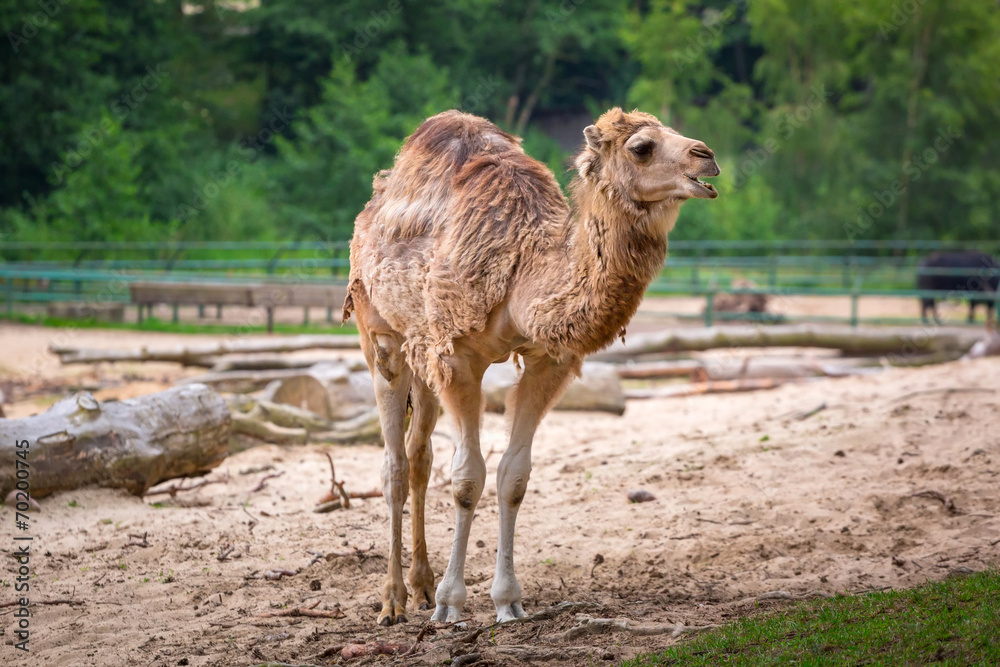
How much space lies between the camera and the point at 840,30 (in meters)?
31.0

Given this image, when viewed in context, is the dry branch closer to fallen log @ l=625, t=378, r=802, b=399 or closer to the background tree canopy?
fallen log @ l=625, t=378, r=802, b=399

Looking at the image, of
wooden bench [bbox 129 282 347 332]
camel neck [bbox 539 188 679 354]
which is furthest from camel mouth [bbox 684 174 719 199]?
wooden bench [bbox 129 282 347 332]

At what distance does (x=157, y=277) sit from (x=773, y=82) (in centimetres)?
2346

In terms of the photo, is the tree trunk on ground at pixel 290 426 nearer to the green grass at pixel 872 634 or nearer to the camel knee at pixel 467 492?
the camel knee at pixel 467 492

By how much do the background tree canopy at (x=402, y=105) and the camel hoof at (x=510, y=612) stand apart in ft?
68.0

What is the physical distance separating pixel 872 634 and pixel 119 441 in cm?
492

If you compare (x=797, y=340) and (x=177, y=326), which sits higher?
(x=797, y=340)

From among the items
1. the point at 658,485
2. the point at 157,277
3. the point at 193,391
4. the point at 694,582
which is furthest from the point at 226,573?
the point at 157,277

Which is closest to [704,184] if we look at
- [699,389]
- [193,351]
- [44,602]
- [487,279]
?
[487,279]

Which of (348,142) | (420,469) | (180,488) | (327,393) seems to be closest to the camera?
(420,469)

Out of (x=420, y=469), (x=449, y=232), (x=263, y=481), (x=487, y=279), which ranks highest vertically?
(x=449, y=232)

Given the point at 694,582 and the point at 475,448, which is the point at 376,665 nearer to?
the point at 475,448

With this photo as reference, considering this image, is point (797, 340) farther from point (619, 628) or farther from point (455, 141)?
point (619, 628)

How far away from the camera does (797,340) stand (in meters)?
13.5
